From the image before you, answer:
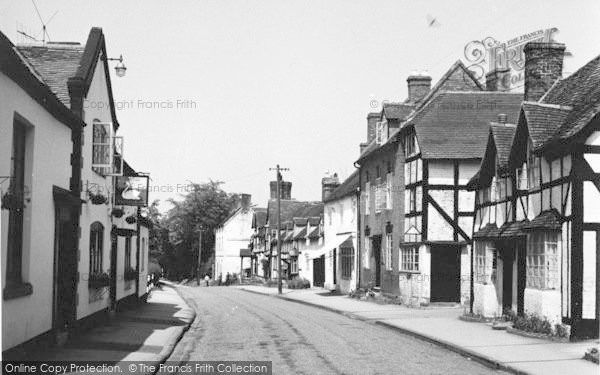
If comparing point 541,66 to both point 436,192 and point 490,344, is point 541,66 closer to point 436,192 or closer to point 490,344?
point 436,192

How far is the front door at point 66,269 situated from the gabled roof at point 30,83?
182 centimetres

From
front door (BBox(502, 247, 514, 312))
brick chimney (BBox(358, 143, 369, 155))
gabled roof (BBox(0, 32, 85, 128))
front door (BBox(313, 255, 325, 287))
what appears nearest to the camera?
gabled roof (BBox(0, 32, 85, 128))

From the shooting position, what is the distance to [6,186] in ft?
32.5

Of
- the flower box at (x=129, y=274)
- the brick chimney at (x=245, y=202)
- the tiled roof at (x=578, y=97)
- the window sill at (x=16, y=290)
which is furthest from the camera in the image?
the brick chimney at (x=245, y=202)

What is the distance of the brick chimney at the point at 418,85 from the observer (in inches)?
1411

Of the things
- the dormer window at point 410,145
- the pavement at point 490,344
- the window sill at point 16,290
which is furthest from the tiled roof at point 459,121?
the window sill at point 16,290

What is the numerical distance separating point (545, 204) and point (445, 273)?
11.7 meters

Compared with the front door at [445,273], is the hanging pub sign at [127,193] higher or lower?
higher

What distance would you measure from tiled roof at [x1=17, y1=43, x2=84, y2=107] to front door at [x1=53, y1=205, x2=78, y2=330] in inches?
102

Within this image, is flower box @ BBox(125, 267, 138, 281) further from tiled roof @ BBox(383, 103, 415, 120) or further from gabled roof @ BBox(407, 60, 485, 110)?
gabled roof @ BBox(407, 60, 485, 110)

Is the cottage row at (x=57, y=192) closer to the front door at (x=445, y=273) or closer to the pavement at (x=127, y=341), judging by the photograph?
the pavement at (x=127, y=341)

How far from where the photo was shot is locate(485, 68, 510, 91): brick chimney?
107 feet

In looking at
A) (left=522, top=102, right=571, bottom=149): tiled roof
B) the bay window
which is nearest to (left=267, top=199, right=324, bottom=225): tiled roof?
(left=522, top=102, right=571, bottom=149): tiled roof

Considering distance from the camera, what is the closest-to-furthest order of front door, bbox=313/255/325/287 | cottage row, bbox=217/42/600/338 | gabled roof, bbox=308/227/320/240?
cottage row, bbox=217/42/600/338
front door, bbox=313/255/325/287
gabled roof, bbox=308/227/320/240
